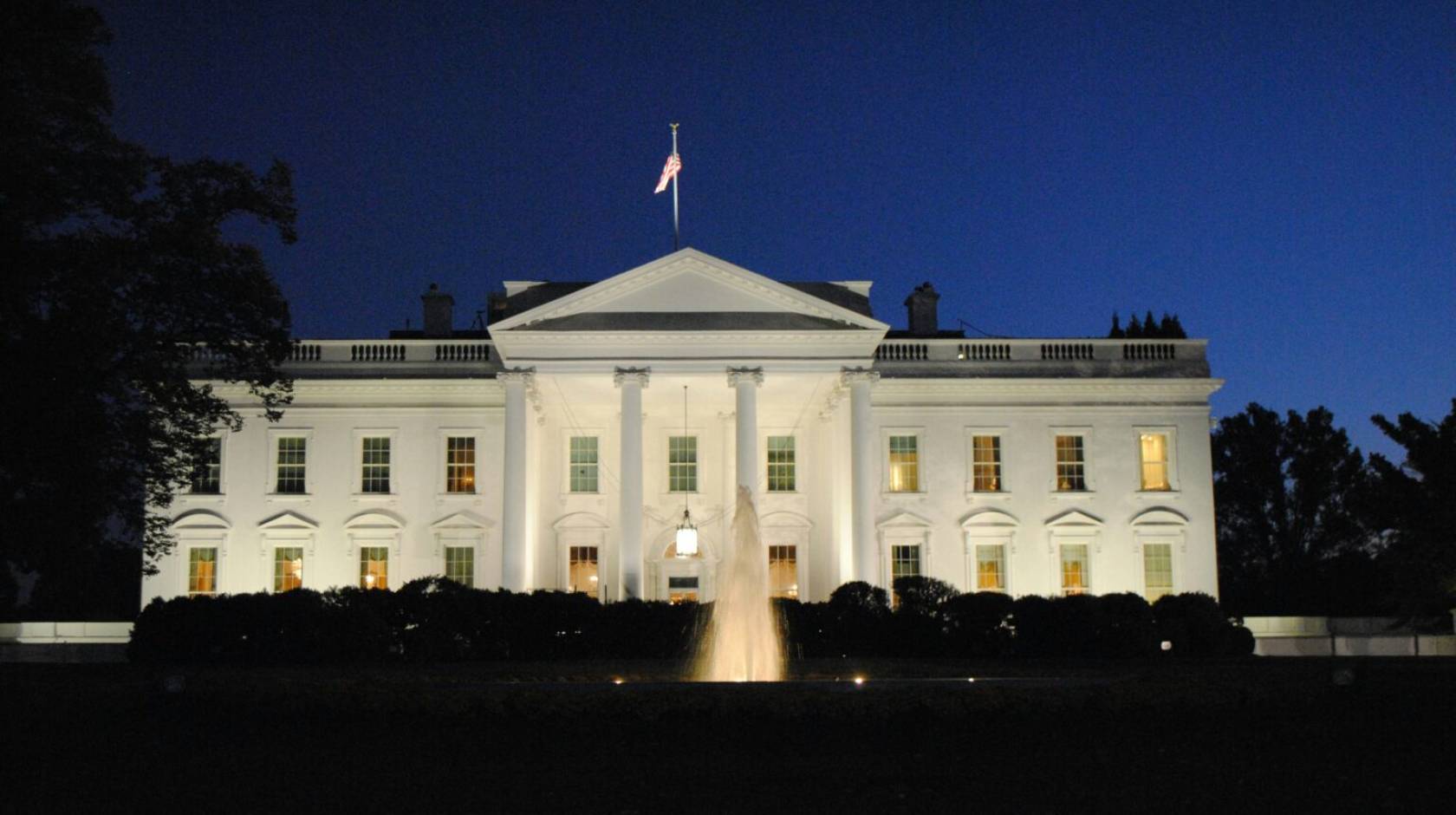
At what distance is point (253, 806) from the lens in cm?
1106

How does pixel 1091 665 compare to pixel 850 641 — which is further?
pixel 850 641

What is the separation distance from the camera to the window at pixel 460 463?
37.6 metres

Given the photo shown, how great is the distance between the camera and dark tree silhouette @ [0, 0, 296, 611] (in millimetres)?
17688

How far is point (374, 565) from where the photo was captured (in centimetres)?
3709

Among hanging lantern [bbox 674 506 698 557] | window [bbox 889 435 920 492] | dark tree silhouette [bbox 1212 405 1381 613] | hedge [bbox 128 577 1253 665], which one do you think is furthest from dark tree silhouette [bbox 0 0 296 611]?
dark tree silhouette [bbox 1212 405 1381 613]

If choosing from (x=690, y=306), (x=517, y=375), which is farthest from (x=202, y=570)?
(x=690, y=306)

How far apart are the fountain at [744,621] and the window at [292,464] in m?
18.6

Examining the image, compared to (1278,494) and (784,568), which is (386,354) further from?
(1278,494)

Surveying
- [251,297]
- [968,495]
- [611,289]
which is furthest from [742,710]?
[968,495]

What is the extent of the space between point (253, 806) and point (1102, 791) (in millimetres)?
6958

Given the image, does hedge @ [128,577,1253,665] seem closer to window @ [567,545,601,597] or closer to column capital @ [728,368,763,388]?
column capital @ [728,368,763,388]

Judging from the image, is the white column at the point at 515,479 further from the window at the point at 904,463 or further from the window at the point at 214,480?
the window at the point at 904,463

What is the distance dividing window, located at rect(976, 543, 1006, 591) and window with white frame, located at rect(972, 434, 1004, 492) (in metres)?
1.63

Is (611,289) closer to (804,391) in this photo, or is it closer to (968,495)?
(804,391)
